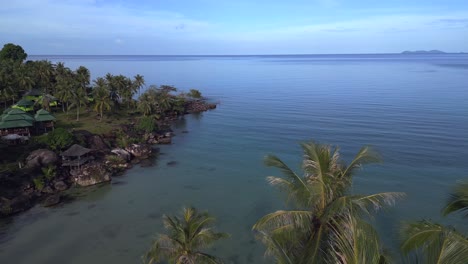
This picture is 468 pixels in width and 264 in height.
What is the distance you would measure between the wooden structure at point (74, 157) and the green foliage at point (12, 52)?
3455 inches

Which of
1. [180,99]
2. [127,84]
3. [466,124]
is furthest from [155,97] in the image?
[466,124]

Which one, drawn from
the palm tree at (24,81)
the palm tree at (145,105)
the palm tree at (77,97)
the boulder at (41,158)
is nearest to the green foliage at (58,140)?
the boulder at (41,158)

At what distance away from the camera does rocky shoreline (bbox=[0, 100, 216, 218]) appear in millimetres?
33906

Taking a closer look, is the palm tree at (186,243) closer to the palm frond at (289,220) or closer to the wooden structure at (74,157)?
the palm frond at (289,220)

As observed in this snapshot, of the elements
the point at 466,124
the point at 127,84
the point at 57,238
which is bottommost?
the point at 57,238

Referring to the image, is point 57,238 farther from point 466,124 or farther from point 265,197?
point 466,124

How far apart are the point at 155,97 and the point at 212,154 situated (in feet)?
92.2

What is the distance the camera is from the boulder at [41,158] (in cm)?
3916

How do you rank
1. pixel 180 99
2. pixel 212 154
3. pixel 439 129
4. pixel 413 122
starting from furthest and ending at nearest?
pixel 180 99
pixel 413 122
pixel 439 129
pixel 212 154

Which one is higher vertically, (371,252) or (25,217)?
(371,252)

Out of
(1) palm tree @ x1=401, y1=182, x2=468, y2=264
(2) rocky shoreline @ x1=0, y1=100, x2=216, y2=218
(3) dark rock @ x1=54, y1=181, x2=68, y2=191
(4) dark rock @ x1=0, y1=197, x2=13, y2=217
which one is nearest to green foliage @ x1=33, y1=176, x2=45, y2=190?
(2) rocky shoreline @ x1=0, y1=100, x2=216, y2=218

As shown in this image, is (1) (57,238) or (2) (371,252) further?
(1) (57,238)

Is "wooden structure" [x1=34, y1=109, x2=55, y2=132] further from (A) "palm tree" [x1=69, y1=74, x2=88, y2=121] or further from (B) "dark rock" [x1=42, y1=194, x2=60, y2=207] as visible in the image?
(B) "dark rock" [x1=42, y1=194, x2=60, y2=207]

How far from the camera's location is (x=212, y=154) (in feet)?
164
